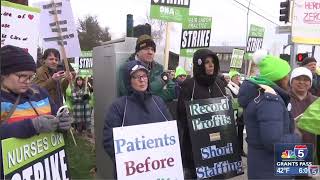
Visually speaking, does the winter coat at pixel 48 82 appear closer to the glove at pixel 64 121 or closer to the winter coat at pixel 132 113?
the winter coat at pixel 132 113

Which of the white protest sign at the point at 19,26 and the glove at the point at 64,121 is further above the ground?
the white protest sign at the point at 19,26

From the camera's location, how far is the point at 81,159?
8430 mm

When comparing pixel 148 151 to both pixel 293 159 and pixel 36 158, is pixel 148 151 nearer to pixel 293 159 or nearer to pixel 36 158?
pixel 36 158

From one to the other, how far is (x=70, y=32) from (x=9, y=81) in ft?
9.30

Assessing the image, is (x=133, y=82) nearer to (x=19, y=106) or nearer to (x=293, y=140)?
(x=19, y=106)

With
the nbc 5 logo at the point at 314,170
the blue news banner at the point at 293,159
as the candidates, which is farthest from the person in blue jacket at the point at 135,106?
the nbc 5 logo at the point at 314,170

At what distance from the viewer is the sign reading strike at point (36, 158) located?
9.37ft

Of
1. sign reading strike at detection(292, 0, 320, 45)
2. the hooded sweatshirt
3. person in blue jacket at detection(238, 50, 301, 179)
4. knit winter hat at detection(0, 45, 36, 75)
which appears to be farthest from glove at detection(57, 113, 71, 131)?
sign reading strike at detection(292, 0, 320, 45)

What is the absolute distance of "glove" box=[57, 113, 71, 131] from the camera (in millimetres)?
3139

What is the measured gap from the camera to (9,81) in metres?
3.11

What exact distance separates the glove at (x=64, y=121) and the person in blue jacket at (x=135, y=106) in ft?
2.30

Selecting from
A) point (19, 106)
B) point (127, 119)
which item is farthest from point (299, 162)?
point (19, 106)

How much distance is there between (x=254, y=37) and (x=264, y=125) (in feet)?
37.0

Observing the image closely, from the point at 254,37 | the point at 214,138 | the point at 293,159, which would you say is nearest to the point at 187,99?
the point at 214,138
